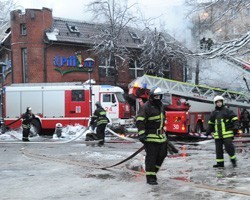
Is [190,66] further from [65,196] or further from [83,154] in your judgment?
[65,196]

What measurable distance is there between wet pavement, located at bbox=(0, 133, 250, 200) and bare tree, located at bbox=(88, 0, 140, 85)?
20.4 m

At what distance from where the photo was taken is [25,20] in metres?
31.1

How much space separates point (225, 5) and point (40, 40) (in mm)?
18599

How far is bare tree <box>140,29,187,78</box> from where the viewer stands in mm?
32094

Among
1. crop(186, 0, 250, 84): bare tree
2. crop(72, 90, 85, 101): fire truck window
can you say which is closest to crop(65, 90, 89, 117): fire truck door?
crop(72, 90, 85, 101): fire truck window

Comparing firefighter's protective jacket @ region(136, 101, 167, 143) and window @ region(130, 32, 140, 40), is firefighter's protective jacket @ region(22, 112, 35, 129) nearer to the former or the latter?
firefighter's protective jacket @ region(136, 101, 167, 143)

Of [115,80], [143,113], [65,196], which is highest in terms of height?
[115,80]

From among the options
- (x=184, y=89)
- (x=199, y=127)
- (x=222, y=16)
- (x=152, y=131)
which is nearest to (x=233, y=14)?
(x=222, y=16)

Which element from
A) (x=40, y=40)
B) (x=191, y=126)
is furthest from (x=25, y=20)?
(x=191, y=126)

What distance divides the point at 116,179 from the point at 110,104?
15.2 m

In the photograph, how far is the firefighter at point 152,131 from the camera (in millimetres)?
7426

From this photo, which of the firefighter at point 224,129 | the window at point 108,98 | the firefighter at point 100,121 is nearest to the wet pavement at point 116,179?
the firefighter at point 224,129

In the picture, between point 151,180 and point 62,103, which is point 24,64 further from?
point 151,180

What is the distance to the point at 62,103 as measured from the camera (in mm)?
23859
